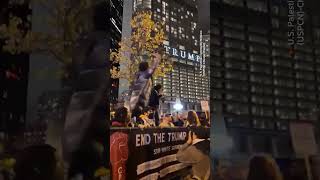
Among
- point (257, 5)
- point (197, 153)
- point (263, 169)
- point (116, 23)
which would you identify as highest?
point (257, 5)

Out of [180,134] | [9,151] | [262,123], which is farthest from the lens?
[262,123]

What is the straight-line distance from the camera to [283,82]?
306 centimetres

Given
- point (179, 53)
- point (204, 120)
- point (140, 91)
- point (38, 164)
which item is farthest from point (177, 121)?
point (38, 164)

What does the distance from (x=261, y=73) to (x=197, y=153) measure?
71 centimetres

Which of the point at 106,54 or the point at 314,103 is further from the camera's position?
the point at 314,103

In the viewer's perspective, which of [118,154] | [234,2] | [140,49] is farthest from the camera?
[234,2]

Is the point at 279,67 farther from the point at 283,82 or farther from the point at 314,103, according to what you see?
the point at 314,103

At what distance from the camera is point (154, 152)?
8.71ft

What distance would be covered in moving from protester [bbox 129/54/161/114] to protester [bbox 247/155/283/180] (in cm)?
82

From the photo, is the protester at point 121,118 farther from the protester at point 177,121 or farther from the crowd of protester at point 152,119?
the protester at point 177,121

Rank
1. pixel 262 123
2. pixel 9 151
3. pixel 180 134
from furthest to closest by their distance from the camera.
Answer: pixel 262 123 → pixel 180 134 → pixel 9 151

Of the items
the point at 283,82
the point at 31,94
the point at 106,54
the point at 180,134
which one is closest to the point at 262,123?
the point at 283,82

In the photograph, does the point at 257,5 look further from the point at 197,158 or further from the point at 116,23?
the point at 197,158

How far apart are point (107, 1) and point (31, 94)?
71cm
